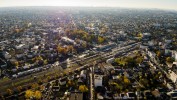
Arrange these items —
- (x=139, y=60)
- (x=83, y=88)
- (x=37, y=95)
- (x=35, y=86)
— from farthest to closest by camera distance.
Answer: (x=139, y=60), (x=35, y=86), (x=83, y=88), (x=37, y=95)

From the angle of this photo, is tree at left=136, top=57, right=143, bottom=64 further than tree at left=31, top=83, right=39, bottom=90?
Yes

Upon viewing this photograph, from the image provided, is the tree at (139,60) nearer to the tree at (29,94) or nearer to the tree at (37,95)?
the tree at (37,95)

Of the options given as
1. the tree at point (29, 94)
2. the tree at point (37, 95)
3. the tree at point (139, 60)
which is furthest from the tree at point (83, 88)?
the tree at point (139, 60)

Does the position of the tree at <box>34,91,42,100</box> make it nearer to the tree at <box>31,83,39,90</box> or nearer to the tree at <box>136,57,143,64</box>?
the tree at <box>31,83,39,90</box>

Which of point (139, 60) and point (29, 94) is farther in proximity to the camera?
Result: point (139, 60)

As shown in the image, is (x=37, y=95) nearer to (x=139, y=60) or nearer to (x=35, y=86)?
(x=35, y=86)

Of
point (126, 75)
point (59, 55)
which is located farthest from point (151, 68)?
point (59, 55)

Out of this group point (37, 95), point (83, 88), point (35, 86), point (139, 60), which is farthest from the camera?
point (139, 60)

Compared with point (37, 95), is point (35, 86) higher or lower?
lower

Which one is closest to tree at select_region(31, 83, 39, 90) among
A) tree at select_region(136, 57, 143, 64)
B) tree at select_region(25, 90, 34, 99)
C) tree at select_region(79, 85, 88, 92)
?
tree at select_region(25, 90, 34, 99)

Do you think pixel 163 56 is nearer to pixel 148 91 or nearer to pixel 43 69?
pixel 148 91

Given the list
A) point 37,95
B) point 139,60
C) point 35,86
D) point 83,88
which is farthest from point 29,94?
point 139,60
